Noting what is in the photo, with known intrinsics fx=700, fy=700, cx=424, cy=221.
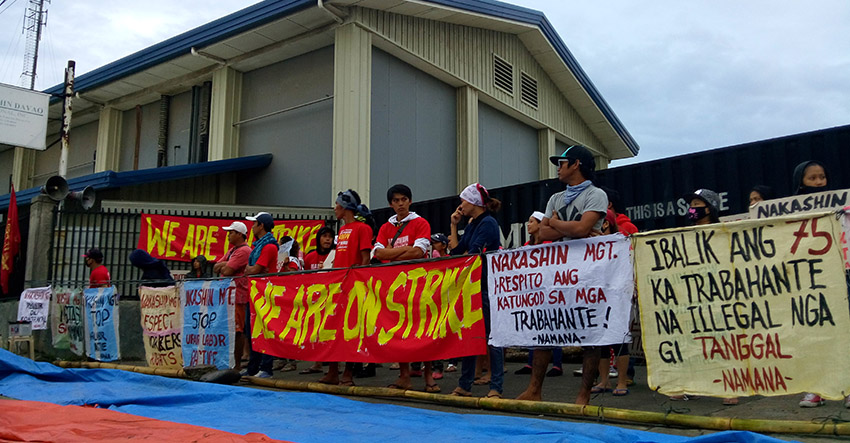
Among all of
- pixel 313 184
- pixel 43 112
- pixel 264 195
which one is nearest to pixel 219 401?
pixel 313 184

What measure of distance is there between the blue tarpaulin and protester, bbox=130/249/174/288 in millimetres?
2034

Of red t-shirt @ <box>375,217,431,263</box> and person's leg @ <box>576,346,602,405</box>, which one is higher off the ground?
red t-shirt @ <box>375,217,431,263</box>

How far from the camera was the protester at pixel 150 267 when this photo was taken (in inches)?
381

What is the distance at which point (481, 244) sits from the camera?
6.42 meters

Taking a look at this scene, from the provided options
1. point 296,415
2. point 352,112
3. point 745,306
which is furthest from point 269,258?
point 352,112

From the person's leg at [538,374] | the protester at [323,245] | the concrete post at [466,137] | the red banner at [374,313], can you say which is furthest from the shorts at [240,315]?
the concrete post at [466,137]

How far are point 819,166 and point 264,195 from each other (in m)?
13.6

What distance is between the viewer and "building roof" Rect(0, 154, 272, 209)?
14836mm

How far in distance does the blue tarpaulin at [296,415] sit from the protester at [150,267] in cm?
203

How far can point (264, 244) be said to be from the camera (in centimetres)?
834

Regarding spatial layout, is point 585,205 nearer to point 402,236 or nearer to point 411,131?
point 402,236

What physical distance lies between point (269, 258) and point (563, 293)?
4.10m

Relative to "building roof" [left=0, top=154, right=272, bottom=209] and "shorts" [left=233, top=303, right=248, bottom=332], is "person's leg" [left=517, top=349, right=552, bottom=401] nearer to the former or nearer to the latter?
"shorts" [left=233, top=303, right=248, bottom=332]

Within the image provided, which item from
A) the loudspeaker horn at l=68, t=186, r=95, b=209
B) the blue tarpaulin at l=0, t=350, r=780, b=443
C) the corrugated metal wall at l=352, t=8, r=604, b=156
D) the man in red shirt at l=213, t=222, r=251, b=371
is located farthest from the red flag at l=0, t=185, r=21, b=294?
the corrugated metal wall at l=352, t=8, r=604, b=156
